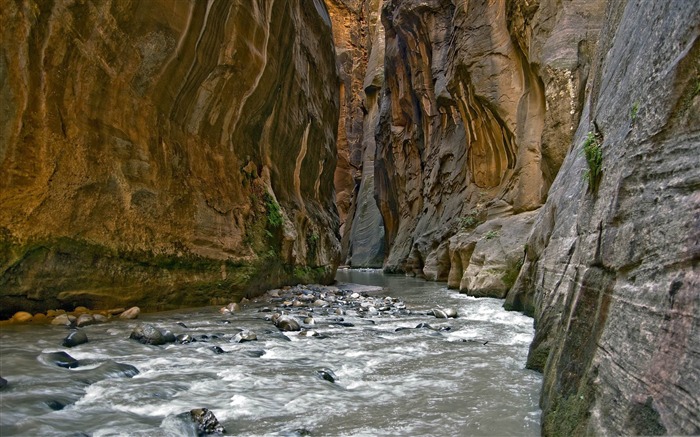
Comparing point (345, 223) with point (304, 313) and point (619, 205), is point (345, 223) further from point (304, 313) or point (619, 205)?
point (619, 205)

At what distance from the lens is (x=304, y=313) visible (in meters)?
7.89

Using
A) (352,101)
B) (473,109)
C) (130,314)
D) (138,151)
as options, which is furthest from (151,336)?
(352,101)

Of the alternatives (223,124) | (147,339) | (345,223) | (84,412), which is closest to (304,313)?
(147,339)

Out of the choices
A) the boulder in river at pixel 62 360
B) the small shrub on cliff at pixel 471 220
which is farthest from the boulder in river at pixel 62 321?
the small shrub on cliff at pixel 471 220

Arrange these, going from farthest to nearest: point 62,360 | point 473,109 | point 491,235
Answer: point 473,109 < point 491,235 < point 62,360

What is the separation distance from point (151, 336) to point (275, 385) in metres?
1.99

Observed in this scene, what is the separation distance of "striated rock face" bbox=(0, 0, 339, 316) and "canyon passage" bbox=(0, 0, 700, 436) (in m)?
0.03

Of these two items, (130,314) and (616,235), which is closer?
(616,235)

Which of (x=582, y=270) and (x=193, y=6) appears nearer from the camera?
(x=582, y=270)

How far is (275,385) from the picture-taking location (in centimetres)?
364

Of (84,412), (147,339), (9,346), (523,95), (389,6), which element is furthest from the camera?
(389,6)

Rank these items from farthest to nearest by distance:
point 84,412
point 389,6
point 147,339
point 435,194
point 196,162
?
point 389,6
point 435,194
point 196,162
point 147,339
point 84,412

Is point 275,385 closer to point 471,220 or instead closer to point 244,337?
point 244,337

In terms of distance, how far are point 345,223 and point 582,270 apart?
163 feet
